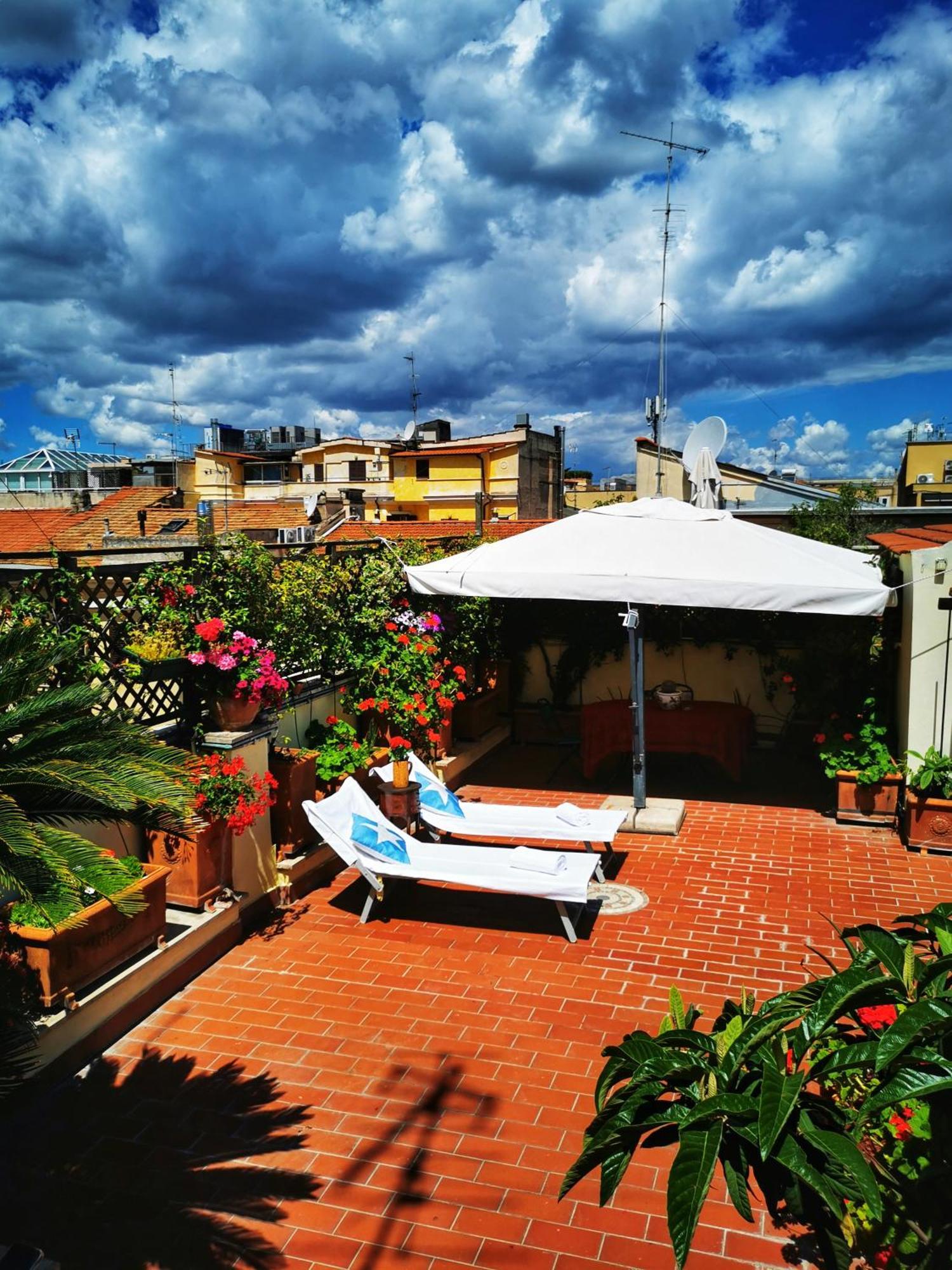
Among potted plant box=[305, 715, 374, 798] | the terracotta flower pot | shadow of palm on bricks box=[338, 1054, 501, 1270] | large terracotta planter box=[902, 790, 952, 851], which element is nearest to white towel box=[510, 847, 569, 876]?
potted plant box=[305, 715, 374, 798]

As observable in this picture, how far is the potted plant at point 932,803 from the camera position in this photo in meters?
6.93

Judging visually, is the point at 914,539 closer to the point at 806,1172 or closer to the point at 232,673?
the point at 232,673

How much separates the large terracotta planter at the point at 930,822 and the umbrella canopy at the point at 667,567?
160 centimetres

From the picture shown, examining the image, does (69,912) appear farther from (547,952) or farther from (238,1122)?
(547,952)

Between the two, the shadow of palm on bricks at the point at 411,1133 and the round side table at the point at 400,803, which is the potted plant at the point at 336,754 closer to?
the round side table at the point at 400,803

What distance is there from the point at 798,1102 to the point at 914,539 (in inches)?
306

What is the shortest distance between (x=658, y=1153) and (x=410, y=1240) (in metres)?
1.08

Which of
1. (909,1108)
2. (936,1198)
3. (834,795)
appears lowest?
(834,795)

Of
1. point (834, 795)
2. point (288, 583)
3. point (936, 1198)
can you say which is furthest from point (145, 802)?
point (834, 795)

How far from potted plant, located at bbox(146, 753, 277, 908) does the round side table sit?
1454mm

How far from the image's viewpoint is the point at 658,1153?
3605 millimetres

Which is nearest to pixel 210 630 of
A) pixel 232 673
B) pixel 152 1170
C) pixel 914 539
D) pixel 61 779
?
pixel 232 673

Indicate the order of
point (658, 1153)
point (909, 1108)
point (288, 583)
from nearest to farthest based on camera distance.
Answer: point (909, 1108)
point (658, 1153)
point (288, 583)

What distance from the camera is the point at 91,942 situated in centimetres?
420
